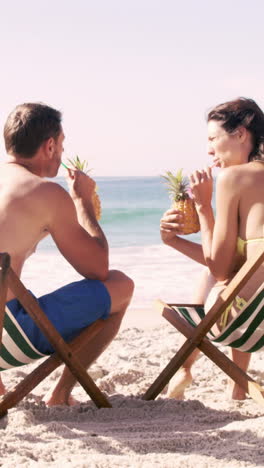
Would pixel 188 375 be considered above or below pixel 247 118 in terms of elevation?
below

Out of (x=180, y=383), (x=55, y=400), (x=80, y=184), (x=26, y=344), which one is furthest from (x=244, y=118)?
(x=55, y=400)

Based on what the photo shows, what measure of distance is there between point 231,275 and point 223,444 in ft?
3.15

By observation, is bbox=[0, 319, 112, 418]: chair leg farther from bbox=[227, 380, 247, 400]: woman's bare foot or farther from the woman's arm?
→ bbox=[227, 380, 247, 400]: woman's bare foot

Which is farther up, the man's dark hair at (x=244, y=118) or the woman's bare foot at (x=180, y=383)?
the man's dark hair at (x=244, y=118)

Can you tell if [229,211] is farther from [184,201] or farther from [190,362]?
Answer: [190,362]

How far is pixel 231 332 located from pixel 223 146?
0.98 metres

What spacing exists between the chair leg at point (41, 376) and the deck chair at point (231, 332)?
41cm

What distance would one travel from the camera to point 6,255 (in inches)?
134

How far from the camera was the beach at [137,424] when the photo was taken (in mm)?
3199

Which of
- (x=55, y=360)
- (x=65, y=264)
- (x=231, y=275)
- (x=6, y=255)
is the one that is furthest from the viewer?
(x=65, y=264)

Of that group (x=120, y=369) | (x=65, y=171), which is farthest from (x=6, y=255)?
(x=120, y=369)

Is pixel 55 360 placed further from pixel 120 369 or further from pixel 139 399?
pixel 120 369

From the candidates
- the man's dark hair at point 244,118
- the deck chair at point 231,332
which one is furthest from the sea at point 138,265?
the man's dark hair at point 244,118

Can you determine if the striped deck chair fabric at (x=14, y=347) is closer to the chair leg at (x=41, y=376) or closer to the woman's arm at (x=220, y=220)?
the chair leg at (x=41, y=376)
